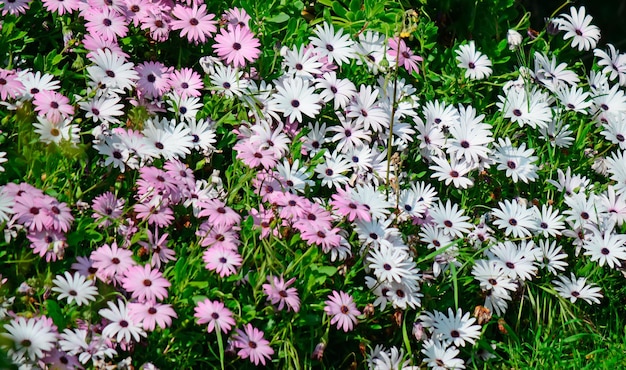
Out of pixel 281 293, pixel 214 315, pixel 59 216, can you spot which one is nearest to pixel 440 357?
pixel 281 293

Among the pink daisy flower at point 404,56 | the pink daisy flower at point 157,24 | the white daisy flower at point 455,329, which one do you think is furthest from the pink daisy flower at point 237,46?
the white daisy flower at point 455,329

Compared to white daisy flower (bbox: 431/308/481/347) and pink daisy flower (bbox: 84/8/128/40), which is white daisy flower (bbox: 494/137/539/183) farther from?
pink daisy flower (bbox: 84/8/128/40)

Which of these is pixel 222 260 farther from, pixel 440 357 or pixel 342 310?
pixel 440 357

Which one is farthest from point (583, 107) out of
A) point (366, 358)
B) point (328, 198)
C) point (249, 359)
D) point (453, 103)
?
point (249, 359)

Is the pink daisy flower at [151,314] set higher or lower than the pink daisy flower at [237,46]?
lower

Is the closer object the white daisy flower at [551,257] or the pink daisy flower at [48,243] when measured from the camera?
the pink daisy flower at [48,243]

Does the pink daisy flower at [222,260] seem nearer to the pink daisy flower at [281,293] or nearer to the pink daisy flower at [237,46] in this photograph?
the pink daisy flower at [281,293]

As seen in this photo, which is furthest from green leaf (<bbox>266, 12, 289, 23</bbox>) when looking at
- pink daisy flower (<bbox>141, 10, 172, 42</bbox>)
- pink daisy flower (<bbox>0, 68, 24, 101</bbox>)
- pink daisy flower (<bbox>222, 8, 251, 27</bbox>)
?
A: pink daisy flower (<bbox>0, 68, 24, 101</bbox>)
